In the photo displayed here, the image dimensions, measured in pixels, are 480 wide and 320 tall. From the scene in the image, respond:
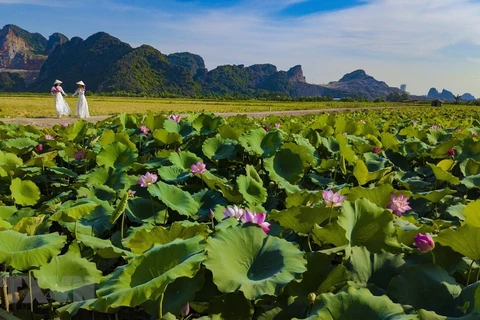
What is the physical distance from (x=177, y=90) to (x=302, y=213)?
4165 inches

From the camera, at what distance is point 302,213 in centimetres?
148

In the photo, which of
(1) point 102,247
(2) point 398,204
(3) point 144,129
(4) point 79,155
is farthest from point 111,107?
(2) point 398,204

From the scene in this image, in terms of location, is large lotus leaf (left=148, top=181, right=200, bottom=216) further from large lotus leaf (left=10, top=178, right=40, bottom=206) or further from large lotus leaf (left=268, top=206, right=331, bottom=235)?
large lotus leaf (left=10, top=178, right=40, bottom=206)

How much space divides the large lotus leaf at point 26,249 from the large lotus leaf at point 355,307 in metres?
1.02

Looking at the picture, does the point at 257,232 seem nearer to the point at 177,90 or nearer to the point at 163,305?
the point at 163,305

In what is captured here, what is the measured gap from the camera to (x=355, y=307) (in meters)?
1.00

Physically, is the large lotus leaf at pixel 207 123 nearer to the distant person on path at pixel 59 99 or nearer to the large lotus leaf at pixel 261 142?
the large lotus leaf at pixel 261 142

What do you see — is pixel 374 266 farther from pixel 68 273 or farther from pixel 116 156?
pixel 116 156

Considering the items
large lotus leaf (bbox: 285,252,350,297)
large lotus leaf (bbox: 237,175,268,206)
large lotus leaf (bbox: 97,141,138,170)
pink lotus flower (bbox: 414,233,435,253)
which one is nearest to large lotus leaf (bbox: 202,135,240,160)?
large lotus leaf (bbox: 97,141,138,170)

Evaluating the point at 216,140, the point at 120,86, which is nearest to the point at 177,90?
the point at 120,86

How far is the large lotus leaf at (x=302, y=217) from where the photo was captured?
1.48 m

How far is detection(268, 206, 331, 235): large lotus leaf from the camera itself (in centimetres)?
148

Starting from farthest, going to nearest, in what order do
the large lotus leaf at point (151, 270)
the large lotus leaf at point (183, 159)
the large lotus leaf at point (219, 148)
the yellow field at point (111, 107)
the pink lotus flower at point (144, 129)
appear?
the yellow field at point (111, 107)
the pink lotus flower at point (144, 129)
the large lotus leaf at point (219, 148)
the large lotus leaf at point (183, 159)
the large lotus leaf at point (151, 270)

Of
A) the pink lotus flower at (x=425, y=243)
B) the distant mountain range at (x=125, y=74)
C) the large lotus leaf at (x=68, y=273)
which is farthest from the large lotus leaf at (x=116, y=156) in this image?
the distant mountain range at (x=125, y=74)
